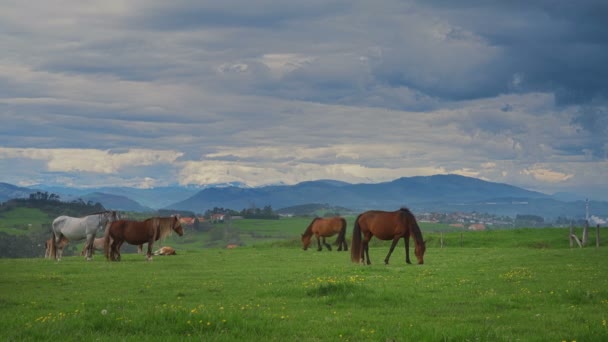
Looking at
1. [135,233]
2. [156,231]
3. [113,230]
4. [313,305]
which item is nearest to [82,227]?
[113,230]

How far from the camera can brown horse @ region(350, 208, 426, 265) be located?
32656mm

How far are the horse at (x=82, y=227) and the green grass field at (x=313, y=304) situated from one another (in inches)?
367

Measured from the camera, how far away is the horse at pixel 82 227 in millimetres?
40188

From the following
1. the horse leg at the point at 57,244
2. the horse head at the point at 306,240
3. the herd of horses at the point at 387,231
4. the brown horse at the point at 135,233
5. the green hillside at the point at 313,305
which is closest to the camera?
the green hillside at the point at 313,305

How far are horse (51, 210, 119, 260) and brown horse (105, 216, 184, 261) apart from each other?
3.98 feet

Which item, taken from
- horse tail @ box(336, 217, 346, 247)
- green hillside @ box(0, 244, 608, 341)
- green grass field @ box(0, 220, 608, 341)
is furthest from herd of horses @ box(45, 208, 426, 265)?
horse tail @ box(336, 217, 346, 247)

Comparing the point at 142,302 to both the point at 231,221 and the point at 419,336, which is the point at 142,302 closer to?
the point at 419,336

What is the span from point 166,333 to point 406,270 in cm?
1688

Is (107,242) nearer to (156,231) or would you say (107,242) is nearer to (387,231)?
(156,231)

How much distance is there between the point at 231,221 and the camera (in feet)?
638

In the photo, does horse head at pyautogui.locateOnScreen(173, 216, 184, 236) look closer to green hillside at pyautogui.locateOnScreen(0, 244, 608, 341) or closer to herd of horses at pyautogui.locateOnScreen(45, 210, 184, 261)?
herd of horses at pyautogui.locateOnScreen(45, 210, 184, 261)

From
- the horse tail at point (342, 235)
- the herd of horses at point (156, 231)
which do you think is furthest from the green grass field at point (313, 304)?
the horse tail at point (342, 235)

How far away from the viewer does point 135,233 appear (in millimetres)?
38938

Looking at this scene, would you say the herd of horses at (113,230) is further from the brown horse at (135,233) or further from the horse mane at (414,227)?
the horse mane at (414,227)
